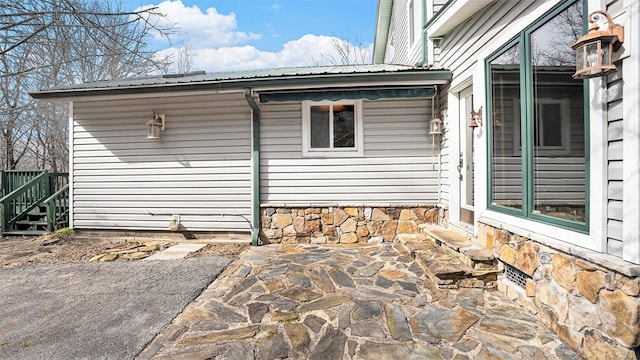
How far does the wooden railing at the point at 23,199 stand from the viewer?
607cm

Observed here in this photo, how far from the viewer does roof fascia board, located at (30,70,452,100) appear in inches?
176

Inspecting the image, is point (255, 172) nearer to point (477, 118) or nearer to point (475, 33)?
point (477, 118)

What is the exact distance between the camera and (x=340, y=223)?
16.7ft

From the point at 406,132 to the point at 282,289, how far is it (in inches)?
130

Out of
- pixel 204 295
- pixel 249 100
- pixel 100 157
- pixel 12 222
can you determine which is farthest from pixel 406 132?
pixel 12 222

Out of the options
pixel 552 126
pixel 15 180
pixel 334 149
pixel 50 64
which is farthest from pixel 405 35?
pixel 15 180

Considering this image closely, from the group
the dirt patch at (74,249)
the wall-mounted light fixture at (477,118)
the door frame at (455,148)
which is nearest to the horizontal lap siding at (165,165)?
the dirt patch at (74,249)

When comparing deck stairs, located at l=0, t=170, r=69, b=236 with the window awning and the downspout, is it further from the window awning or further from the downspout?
the window awning

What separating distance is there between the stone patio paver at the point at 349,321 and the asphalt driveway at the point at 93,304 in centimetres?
22

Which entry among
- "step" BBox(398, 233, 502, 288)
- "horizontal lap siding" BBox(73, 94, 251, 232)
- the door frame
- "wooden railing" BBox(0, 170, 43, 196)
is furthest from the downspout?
"wooden railing" BBox(0, 170, 43, 196)

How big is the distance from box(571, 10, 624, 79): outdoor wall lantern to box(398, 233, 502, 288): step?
1.91 metres

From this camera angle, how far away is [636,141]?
170 cm

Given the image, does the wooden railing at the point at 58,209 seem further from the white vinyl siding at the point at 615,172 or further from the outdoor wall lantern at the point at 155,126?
the white vinyl siding at the point at 615,172

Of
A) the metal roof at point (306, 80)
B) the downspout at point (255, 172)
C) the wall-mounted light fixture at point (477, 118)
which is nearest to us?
the wall-mounted light fixture at point (477, 118)
